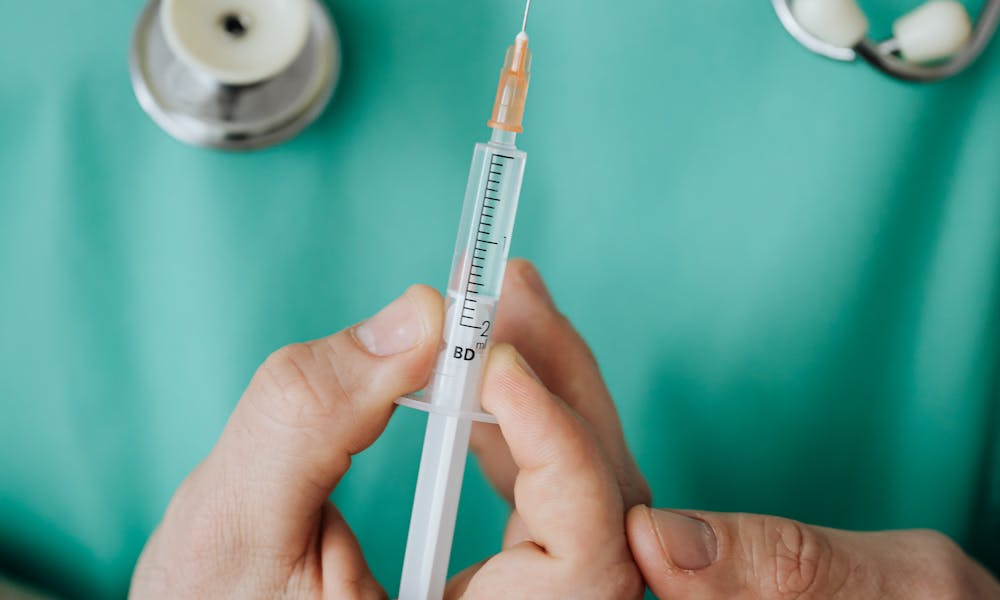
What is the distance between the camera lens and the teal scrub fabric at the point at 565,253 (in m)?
0.91

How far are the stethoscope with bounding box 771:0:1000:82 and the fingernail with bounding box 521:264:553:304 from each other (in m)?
0.38

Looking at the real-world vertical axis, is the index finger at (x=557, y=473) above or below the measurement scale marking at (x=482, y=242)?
below

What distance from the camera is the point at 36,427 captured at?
97 centimetres

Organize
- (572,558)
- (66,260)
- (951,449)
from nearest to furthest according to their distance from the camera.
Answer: (572,558) → (66,260) → (951,449)

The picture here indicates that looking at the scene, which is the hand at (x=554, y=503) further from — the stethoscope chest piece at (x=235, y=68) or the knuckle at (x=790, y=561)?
the stethoscope chest piece at (x=235, y=68)

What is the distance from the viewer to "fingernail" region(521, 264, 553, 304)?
2.89 ft

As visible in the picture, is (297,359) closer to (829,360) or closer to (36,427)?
(36,427)

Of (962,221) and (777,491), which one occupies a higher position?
(962,221)

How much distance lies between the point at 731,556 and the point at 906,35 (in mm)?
574

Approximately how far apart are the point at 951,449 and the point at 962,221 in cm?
28

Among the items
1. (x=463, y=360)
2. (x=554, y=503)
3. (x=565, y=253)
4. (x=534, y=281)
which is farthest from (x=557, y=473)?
(x=565, y=253)

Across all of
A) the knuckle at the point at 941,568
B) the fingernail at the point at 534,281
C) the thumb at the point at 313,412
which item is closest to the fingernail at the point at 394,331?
the thumb at the point at 313,412

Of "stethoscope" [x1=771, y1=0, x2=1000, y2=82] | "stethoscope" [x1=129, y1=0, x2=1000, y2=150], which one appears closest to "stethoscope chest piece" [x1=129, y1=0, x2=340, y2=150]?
"stethoscope" [x1=129, y1=0, x2=1000, y2=150]

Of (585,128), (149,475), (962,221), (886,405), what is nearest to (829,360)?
(886,405)
